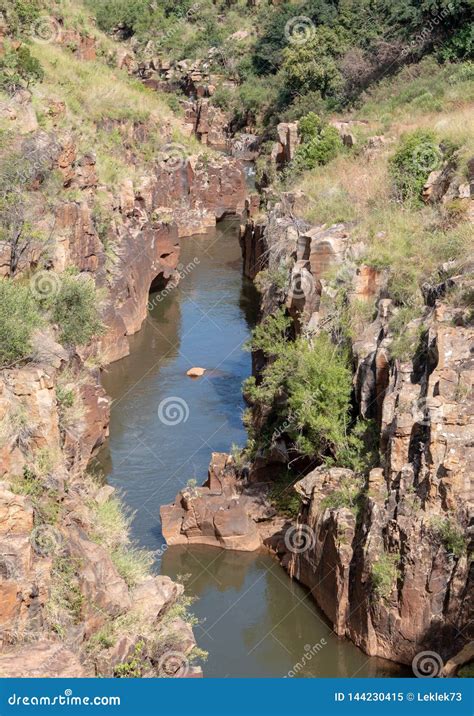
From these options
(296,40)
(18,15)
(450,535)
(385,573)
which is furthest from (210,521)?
(296,40)

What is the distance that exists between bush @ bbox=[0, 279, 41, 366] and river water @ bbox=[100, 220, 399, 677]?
647 centimetres

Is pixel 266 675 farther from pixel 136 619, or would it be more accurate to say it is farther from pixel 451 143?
pixel 451 143

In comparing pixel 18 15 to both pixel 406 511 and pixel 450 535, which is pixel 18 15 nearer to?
pixel 406 511

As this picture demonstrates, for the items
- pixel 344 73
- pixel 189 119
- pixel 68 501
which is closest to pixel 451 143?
pixel 68 501

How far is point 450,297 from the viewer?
24812mm

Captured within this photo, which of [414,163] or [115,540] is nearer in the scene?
[115,540]

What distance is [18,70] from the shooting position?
145 feet

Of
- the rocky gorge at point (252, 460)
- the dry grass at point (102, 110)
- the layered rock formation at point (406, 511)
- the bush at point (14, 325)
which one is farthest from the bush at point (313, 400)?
the dry grass at point (102, 110)

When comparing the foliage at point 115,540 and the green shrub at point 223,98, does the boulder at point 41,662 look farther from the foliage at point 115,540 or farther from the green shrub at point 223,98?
the green shrub at point 223,98

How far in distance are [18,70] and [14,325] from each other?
Result: 85.2 ft

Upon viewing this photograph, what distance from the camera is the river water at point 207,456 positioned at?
74.5ft

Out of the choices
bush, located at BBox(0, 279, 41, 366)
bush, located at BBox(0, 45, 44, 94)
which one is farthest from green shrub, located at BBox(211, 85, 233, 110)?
bush, located at BBox(0, 279, 41, 366)

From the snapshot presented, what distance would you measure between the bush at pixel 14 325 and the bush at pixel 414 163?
46.6 ft

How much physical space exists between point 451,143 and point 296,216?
5.74 metres
